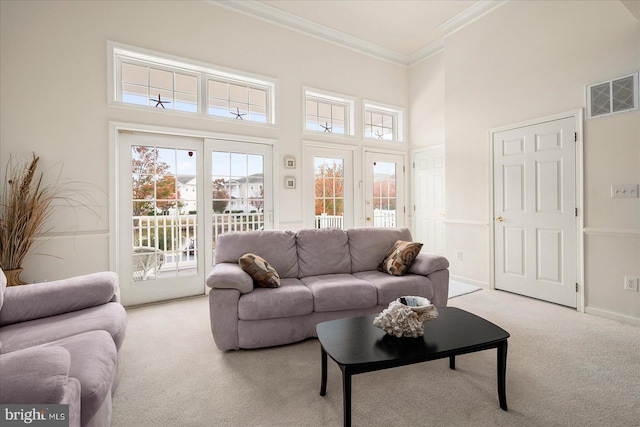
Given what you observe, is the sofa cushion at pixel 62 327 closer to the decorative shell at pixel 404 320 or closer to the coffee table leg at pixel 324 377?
the coffee table leg at pixel 324 377

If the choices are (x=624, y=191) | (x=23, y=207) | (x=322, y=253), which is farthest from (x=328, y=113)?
(x=23, y=207)

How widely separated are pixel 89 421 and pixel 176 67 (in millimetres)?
3656

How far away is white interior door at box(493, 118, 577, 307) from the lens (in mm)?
3154

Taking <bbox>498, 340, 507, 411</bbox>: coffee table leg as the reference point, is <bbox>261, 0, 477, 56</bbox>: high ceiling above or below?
above

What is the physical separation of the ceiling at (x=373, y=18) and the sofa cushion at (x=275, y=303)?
3.60 meters

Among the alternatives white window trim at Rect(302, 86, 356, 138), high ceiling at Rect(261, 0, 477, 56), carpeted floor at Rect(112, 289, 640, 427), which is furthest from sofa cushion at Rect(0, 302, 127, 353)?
high ceiling at Rect(261, 0, 477, 56)

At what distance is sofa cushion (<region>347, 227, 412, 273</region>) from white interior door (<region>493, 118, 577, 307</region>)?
1.53 meters

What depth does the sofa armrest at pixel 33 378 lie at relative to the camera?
861 mm

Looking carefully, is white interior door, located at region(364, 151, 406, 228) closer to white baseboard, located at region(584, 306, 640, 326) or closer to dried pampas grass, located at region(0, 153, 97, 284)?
white baseboard, located at region(584, 306, 640, 326)

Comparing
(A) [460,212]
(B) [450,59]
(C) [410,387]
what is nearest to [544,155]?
(A) [460,212]

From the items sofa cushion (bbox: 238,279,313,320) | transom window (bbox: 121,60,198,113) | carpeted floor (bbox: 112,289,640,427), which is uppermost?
transom window (bbox: 121,60,198,113)

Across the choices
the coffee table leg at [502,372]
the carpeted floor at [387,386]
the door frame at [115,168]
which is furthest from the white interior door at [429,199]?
the door frame at [115,168]

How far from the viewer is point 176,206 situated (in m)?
3.59

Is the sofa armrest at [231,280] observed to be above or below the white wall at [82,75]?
below
